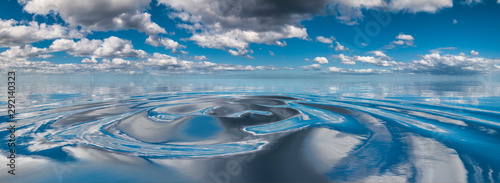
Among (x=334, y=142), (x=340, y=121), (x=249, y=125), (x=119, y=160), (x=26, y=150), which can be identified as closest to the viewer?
(x=119, y=160)

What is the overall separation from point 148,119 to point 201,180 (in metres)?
9.65

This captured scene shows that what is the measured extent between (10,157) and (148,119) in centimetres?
669

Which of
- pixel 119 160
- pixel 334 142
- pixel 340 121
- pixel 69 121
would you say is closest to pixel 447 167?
pixel 334 142

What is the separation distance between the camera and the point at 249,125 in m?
12.9

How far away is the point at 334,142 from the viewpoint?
9.45 metres

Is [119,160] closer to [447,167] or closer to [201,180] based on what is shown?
[201,180]

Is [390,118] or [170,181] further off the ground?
[390,118]

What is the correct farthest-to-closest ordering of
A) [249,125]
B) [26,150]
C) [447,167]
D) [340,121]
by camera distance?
1. [340,121]
2. [249,125]
3. [26,150]
4. [447,167]

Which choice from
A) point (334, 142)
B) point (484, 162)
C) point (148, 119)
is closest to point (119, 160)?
point (148, 119)

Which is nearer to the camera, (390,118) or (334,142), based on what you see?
(334,142)

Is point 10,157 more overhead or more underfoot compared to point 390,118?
more underfoot

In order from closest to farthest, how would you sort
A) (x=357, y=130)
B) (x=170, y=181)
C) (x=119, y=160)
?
(x=170, y=181), (x=119, y=160), (x=357, y=130)

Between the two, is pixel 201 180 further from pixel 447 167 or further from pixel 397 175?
pixel 447 167

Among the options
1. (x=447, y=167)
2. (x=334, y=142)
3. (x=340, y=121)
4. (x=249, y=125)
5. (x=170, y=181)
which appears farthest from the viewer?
(x=340, y=121)
